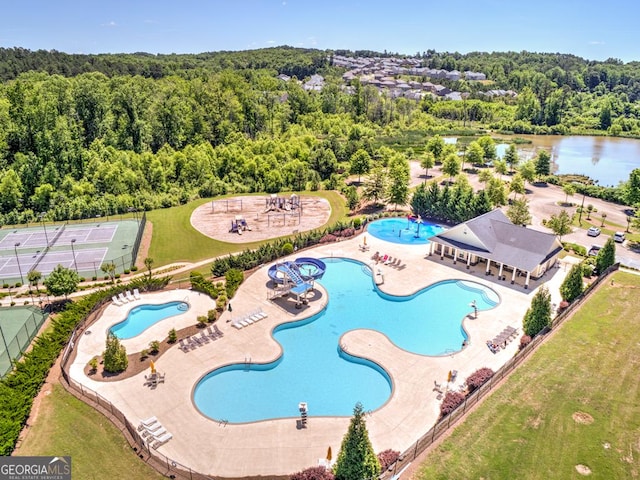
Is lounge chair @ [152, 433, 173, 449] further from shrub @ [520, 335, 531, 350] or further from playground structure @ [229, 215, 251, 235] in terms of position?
playground structure @ [229, 215, 251, 235]

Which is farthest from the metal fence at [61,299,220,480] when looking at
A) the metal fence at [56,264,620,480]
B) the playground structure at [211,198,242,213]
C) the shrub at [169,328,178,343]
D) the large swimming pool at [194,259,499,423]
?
the playground structure at [211,198,242,213]

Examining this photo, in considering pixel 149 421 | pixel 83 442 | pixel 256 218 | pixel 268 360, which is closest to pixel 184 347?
pixel 268 360

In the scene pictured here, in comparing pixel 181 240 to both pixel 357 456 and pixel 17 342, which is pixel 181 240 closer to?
pixel 17 342

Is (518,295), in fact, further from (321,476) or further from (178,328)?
(178,328)

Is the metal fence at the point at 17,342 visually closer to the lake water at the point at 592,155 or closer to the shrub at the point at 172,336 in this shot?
the shrub at the point at 172,336

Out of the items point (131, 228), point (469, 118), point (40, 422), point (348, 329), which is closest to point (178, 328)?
point (40, 422)

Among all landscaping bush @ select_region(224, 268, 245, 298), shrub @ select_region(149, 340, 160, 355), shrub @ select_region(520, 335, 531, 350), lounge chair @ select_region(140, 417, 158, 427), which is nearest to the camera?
lounge chair @ select_region(140, 417, 158, 427)
